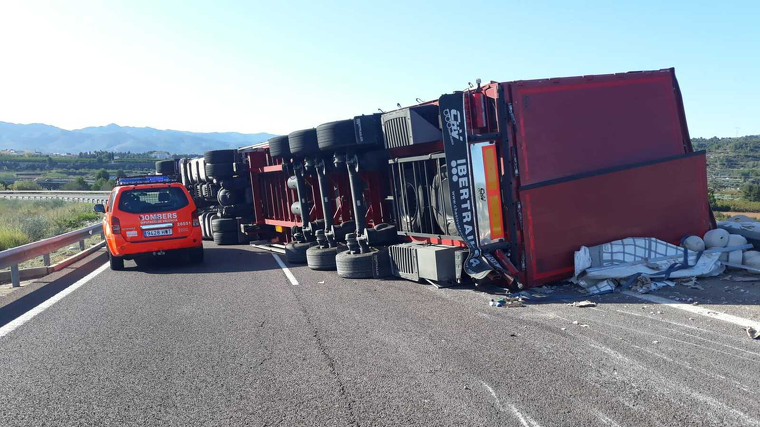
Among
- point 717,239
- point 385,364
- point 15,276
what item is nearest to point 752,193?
point 717,239

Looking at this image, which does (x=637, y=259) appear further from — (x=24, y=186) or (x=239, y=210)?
(x=24, y=186)

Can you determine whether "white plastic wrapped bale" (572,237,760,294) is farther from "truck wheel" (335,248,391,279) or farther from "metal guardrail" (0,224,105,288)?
"metal guardrail" (0,224,105,288)

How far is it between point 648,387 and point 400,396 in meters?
1.80

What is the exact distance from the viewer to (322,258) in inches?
446

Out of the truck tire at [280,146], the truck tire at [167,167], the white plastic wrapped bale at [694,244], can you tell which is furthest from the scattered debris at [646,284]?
the truck tire at [167,167]

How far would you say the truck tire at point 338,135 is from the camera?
10180 millimetres

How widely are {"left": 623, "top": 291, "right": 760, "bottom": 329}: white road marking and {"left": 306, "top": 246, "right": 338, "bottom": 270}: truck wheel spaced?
5.31m

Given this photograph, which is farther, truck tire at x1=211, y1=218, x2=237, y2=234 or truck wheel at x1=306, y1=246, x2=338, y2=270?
truck tire at x1=211, y1=218, x2=237, y2=234

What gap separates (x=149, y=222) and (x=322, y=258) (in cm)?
395

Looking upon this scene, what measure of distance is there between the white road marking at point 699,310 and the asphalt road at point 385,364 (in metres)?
0.13

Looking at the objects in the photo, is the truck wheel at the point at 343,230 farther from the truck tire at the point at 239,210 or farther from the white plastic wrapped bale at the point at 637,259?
the truck tire at the point at 239,210

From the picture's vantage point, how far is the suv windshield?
12.8 metres

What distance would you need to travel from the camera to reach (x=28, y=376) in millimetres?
5539

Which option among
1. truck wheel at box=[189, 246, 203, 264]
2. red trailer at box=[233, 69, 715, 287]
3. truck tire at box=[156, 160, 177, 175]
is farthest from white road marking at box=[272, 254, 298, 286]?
truck tire at box=[156, 160, 177, 175]
